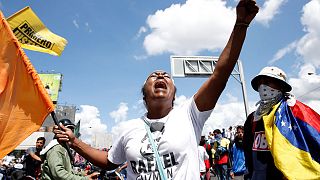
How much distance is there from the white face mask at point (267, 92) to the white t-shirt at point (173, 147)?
62.8 inches

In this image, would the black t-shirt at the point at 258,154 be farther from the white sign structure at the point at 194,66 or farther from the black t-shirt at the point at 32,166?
the white sign structure at the point at 194,66

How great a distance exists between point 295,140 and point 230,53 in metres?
1.52

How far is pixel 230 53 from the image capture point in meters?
1.86

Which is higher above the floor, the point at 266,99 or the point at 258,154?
the point at 266,99

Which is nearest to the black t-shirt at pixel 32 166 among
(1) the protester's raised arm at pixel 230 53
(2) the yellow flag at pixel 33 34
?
(2) the yellow flag at pixel 33 34

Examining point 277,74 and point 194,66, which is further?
point 194,66

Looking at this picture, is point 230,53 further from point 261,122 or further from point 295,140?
point 261,122

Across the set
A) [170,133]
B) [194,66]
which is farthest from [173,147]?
[194,66]

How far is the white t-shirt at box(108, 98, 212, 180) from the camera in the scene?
6.29ft

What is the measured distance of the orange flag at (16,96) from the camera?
2713 millimetres

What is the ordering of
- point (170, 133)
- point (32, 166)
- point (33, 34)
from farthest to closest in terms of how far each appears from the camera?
point (32, 166), point (33, 34), point (170, 133)

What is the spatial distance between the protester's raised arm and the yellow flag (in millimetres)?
2564

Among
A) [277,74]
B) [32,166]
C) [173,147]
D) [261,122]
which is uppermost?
[277,74]

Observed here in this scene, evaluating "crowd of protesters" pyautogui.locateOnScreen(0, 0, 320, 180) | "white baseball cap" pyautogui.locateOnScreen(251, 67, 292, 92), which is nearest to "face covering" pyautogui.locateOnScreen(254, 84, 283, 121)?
"white baseball cap" pyautogui.locateOnScreen(251, 67, 292, 92)
